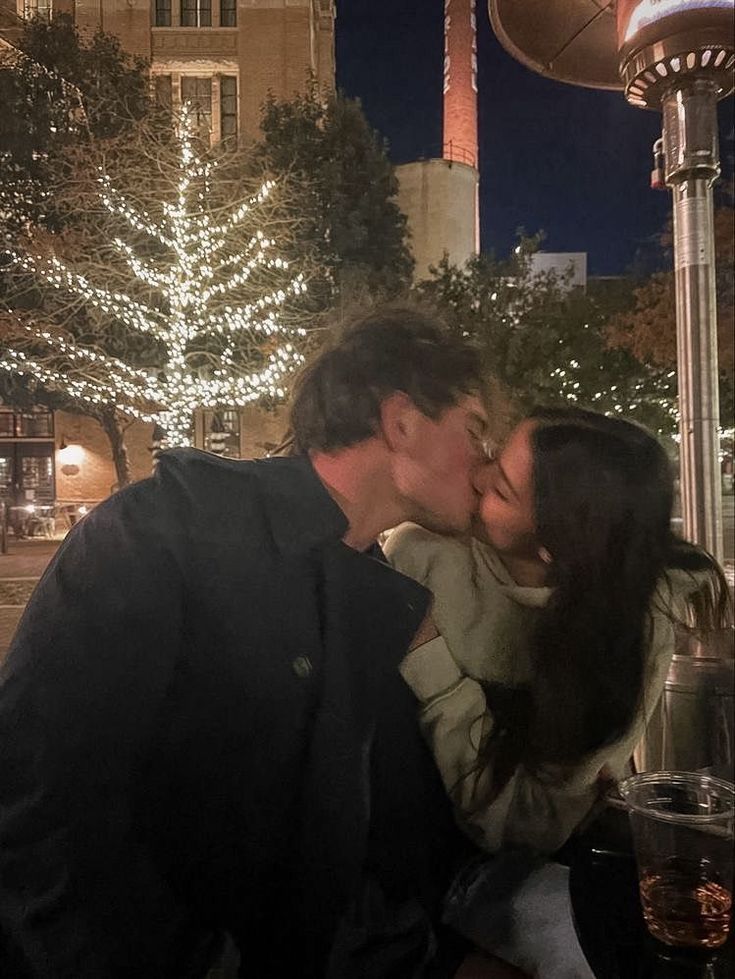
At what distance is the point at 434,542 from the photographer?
2.02m

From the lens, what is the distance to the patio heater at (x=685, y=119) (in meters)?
3.18

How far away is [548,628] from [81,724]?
1120mm

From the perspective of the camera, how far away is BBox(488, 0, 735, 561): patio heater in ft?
10.4

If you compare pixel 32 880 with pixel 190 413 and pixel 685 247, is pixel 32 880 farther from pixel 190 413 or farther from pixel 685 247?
pixel 190 413

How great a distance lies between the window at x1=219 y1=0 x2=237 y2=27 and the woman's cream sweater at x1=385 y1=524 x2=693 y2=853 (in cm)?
1766

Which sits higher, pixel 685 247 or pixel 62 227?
pixel 62 227

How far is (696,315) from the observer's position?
11.5ft

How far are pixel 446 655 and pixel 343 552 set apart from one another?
1.29 ft

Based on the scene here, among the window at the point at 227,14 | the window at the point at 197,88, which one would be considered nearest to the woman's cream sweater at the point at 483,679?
the window at the point at 197,88

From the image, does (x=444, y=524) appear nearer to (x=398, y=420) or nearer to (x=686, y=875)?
(x=398, y=420)

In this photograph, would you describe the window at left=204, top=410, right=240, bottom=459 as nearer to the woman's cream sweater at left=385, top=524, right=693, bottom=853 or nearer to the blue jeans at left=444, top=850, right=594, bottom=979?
the woman's cream sweater at left=385, top=524, right=693, bottom=853

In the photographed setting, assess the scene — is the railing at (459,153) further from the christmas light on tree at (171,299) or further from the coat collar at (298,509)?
the coat collar at (298,509)

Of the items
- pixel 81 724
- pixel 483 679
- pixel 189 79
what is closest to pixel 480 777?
pixel 483 679

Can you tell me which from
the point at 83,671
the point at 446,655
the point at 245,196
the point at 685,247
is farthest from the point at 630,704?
the point at 245,196
